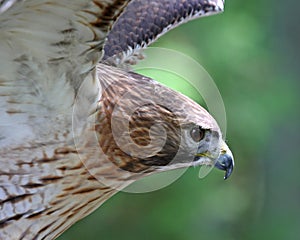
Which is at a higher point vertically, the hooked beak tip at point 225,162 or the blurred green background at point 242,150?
the hooked beak tip at point 225,162

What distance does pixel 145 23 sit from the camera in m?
5.81

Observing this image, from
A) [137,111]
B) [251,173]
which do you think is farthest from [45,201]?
[251,173]

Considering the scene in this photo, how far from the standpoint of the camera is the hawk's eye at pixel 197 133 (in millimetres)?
4811

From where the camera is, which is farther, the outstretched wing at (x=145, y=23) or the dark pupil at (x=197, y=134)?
the outstretched wing at (x=145, y=23)

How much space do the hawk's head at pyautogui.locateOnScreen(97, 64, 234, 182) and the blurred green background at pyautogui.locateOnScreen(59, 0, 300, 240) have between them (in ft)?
8.34

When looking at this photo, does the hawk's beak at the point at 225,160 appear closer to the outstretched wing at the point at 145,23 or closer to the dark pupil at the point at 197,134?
the dark pupil at the point at 197,134

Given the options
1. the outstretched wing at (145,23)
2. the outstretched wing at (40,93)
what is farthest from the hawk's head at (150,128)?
the outstretched wing at (145,23)

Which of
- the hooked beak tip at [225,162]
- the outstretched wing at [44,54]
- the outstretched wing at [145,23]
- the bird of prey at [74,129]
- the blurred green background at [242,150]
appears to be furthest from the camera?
the blurred green background at [242,150]

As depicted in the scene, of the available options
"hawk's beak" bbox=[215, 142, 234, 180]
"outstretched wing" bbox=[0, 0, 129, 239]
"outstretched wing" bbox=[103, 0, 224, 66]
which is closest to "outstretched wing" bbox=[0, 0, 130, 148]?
"outstretched wing" bbox=[0, 0, 129, 239]

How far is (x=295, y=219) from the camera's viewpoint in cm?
975

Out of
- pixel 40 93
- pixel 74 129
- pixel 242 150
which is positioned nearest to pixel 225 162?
pixel 74 129

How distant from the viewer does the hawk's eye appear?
4.81m

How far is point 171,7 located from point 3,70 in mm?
1718

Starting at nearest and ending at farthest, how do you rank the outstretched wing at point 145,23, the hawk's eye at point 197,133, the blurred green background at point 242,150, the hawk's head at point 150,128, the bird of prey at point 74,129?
the bird of prey at point 74,129 → the hawk's head at point 150,128 → the hawk's eye at point 197,133 → the outstretched wing at point 145,23 → the blurred green background at point 242,150
